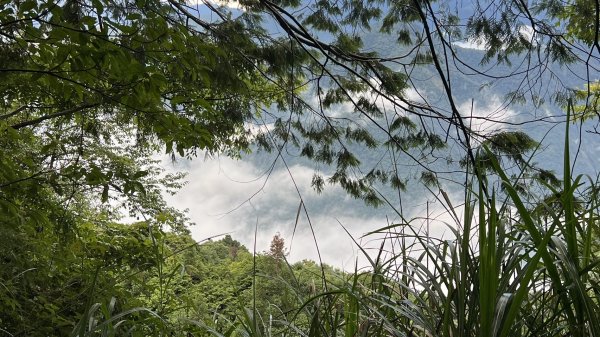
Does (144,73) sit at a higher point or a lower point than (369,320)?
higher

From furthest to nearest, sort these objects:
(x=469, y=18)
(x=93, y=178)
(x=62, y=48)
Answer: (x=469, y=18) < (x=93, y=178) < (x=62, y=48)

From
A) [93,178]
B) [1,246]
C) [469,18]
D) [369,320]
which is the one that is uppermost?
[469,18]

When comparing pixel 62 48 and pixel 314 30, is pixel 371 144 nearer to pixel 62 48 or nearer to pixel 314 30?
pixel 314 30

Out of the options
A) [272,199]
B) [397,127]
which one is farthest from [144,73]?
[272,199]

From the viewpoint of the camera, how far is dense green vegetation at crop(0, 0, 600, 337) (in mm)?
690

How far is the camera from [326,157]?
435cm

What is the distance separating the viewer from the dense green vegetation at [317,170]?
2.26 feet

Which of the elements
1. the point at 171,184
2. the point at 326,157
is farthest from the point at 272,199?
the point at 326,157

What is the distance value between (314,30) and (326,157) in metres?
1.04

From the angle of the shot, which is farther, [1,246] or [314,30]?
[314,30]

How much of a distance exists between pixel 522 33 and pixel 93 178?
224cm

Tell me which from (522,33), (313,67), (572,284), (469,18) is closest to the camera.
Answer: (572,284)

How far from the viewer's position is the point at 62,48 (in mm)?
1528

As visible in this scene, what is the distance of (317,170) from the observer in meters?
4.88
